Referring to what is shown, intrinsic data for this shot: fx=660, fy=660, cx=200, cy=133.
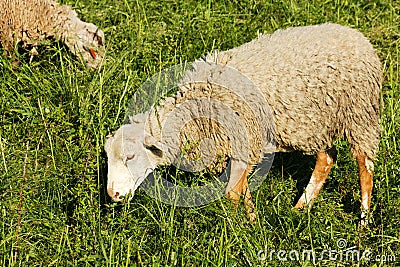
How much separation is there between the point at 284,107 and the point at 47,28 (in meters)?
2.49

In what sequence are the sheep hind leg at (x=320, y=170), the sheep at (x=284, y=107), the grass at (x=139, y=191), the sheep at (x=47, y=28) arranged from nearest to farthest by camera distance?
the grass at (x=139, y=191) → the sheep at (x=284, y=107) → the sheep hind leg at (x=320, y=170) → the sheep at (x=47, y=28)

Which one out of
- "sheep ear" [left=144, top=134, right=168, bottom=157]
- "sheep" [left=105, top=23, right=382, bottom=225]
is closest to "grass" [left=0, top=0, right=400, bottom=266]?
"sheep" [left=105, top=23, right=382, bottom=225]

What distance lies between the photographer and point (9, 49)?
5.59 m

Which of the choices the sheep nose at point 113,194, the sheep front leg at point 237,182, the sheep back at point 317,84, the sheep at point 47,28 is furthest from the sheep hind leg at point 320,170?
the sheep at point 47,28

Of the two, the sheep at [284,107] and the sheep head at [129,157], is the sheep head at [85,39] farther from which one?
the sheep head at [129,157]

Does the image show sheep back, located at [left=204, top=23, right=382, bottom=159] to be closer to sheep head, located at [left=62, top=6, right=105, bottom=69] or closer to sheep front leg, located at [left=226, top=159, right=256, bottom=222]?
sheep front leg, located at [left=226, top=159, right=256, bottom=222]

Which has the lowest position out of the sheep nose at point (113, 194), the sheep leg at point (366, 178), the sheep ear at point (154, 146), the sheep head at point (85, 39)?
the sheep nose at point (113, 194)

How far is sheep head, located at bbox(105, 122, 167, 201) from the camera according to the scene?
4.01m

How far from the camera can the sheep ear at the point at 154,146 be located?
13.4 feet

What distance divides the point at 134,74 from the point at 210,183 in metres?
1.46

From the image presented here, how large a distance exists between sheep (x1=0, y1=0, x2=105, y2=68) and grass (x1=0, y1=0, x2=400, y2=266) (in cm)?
12

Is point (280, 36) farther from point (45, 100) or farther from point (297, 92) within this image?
point (45, 100)

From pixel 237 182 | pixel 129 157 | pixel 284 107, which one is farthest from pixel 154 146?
pixel 284 107

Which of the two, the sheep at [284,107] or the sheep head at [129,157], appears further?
the sheep at [284,107]
